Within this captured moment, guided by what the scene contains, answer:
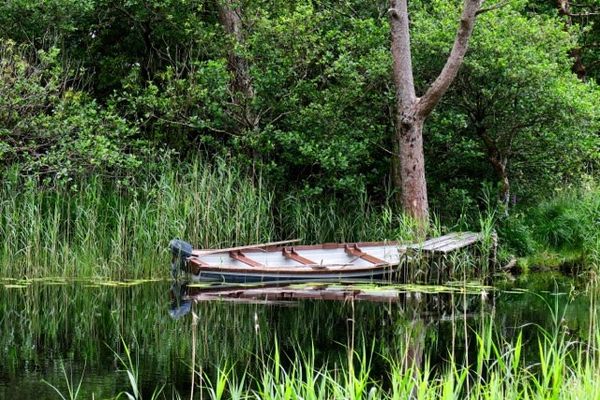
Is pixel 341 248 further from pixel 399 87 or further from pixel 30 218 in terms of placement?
pixel 30 218

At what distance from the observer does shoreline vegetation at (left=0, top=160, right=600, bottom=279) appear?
11977 mm

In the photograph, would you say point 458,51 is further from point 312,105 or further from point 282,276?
point 282,276

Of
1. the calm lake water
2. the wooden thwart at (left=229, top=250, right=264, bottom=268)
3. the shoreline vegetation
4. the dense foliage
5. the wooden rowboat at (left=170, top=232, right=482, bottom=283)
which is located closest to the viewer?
the calm lake water

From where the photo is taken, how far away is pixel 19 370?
6227 mm

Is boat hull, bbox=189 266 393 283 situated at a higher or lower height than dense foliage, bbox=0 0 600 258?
lower

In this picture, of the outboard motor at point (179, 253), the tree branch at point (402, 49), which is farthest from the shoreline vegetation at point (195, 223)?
the tree branch at point (402, 49)

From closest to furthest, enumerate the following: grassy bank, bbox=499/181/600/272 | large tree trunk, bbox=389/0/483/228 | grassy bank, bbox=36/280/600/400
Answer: grassy bank, bbox=36/280/600/400
large tree trunk, bbox=389/0/483/228
grassy bank, bbox=499/181/600/272

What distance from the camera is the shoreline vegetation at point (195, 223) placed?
12.0 meters

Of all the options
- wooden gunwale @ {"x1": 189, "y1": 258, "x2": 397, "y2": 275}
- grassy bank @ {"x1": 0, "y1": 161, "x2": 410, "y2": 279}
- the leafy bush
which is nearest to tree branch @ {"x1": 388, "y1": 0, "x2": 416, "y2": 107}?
grassy bank @ {"x1": 0, "y1": 161, "x2": 410, "y2": 279}

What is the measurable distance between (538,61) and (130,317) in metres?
8.19

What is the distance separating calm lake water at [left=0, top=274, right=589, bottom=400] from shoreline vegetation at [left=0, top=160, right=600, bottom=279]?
86 centimetres

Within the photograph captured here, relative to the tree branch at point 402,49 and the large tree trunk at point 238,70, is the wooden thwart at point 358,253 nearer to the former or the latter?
the tree branch at point 402,49

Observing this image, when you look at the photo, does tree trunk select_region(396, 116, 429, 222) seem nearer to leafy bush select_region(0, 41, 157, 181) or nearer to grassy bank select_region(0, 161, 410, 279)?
grassy bank select_region(0, 161, 410, 279)

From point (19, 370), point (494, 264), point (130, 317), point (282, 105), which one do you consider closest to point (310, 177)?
point (282, 105)
